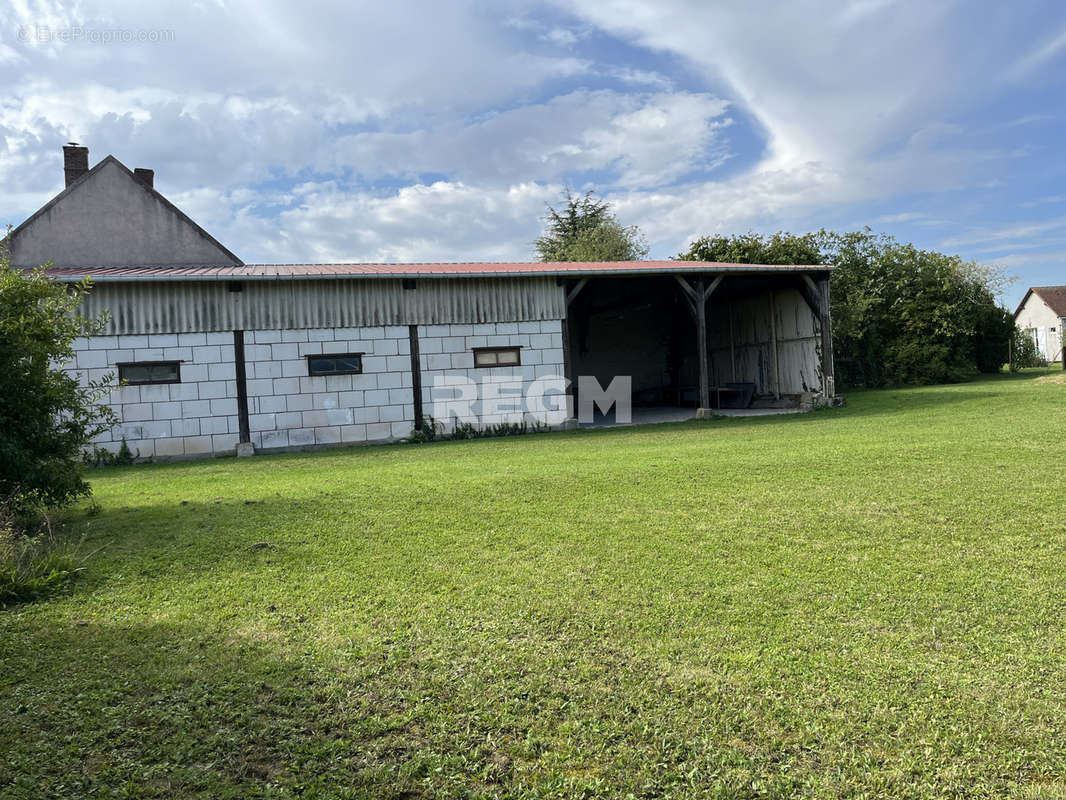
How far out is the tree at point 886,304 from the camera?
23.5 meters

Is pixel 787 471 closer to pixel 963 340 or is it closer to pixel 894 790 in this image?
pixel 894 790

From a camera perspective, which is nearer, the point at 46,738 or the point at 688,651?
the point at 46,738

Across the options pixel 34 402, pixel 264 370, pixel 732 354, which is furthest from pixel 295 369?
pixel 732 354

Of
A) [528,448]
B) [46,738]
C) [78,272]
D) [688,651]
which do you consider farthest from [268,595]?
[78,272]

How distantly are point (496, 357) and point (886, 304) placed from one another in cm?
1697

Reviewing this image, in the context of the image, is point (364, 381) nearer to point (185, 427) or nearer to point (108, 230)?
point (185, 427)

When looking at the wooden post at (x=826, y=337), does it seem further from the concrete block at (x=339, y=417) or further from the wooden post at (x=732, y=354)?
the concrete block at (x=339, y=417)

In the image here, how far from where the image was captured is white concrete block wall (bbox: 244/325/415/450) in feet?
41.9

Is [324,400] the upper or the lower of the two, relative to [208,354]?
lower

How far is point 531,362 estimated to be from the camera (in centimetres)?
1412

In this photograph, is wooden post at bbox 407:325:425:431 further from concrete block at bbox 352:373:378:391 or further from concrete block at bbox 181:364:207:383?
concrete block at bbox 181:364:207:383

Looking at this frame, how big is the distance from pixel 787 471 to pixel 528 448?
4.73 metres

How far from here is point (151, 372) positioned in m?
12.3

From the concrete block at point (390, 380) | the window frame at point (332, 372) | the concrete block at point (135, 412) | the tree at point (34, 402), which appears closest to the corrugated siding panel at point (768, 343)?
the concrete block at point (390, 380)
